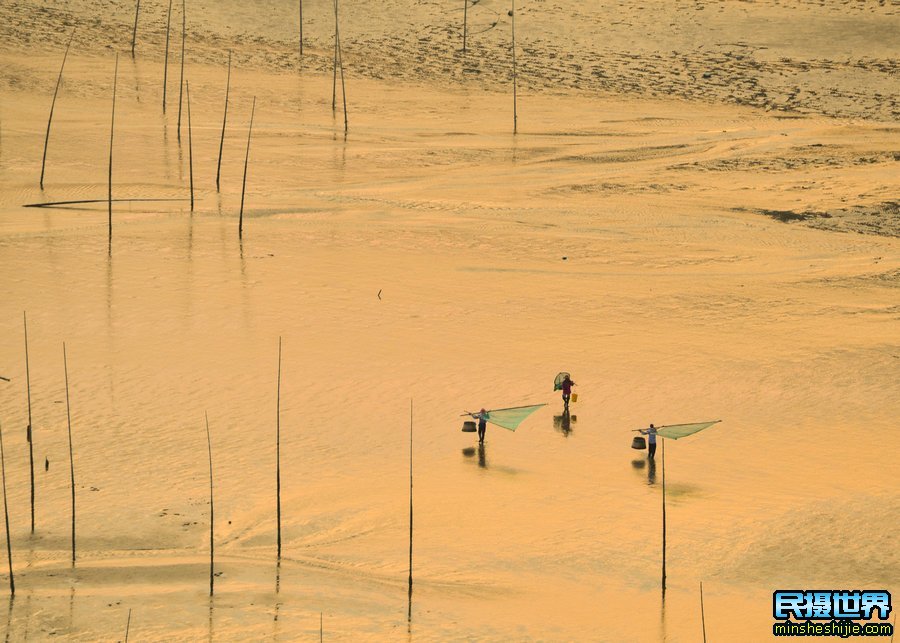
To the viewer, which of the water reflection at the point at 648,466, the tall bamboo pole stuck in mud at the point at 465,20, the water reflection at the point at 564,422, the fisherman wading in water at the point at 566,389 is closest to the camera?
the water reflection at the point at 648,466

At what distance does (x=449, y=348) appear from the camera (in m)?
18.8

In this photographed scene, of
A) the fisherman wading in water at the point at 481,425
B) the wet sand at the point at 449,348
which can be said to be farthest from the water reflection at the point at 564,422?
the fisherman wading in water at the point at 481,425

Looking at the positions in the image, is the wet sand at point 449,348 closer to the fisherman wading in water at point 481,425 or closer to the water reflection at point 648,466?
the water reflection at point 648,466

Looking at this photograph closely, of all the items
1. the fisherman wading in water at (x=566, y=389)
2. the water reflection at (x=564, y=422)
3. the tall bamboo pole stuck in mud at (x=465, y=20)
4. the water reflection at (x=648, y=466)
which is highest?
the tall bamboo pole stuck in mud at (x=465, y=20)

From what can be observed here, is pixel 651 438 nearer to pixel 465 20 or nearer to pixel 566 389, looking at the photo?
pixel 566 389

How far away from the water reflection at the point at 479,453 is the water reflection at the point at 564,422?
105 centimetres

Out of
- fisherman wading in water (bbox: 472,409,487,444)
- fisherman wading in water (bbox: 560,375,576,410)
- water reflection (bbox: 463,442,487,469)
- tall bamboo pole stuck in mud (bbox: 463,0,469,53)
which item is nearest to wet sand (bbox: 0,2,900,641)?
water reflection (bbox: 463,442,487,469)

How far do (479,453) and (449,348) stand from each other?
3.86 meters

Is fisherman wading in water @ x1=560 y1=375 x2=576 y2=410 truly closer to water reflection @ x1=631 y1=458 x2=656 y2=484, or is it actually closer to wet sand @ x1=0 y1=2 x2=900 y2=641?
wet sand @ x1=0 y1=2 x2=900 y2=641

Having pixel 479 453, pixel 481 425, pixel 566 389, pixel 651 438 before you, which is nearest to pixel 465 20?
pixel 566 389

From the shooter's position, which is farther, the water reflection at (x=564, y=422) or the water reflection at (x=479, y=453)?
the water reflection at (x=564, y=422)

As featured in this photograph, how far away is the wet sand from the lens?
40.1ft

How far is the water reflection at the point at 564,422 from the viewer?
→ 15.9m

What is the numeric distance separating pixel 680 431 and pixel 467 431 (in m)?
2.27
